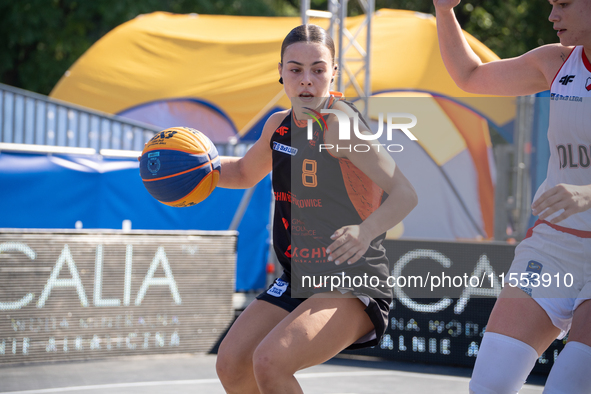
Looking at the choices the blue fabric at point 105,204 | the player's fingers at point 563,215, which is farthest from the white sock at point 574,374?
the blue fabric at point 105,204

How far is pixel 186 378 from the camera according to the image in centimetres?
580

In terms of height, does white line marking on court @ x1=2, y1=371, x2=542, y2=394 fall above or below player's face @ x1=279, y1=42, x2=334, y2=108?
below

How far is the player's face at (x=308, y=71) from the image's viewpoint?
8.99 ft

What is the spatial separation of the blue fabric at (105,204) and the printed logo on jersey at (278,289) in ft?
16.3

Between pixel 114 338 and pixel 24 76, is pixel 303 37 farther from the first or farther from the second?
pixel 24 76

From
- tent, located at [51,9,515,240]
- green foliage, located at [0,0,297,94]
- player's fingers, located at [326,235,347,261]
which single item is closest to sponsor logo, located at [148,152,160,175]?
player's fingers, located at [326,235,347,261]

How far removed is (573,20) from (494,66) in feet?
1.41

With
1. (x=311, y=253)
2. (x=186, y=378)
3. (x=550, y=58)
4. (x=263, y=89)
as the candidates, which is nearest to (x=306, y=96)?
(x=311, y=253)

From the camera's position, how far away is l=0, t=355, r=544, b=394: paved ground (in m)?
5.39

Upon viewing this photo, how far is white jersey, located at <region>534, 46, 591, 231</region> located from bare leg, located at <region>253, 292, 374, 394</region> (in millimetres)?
850

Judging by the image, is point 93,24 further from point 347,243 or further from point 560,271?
point 560,271

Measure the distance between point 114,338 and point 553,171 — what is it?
4965 mm

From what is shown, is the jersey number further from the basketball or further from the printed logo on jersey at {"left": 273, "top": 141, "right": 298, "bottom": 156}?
the basketball

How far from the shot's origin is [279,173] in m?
2.84
